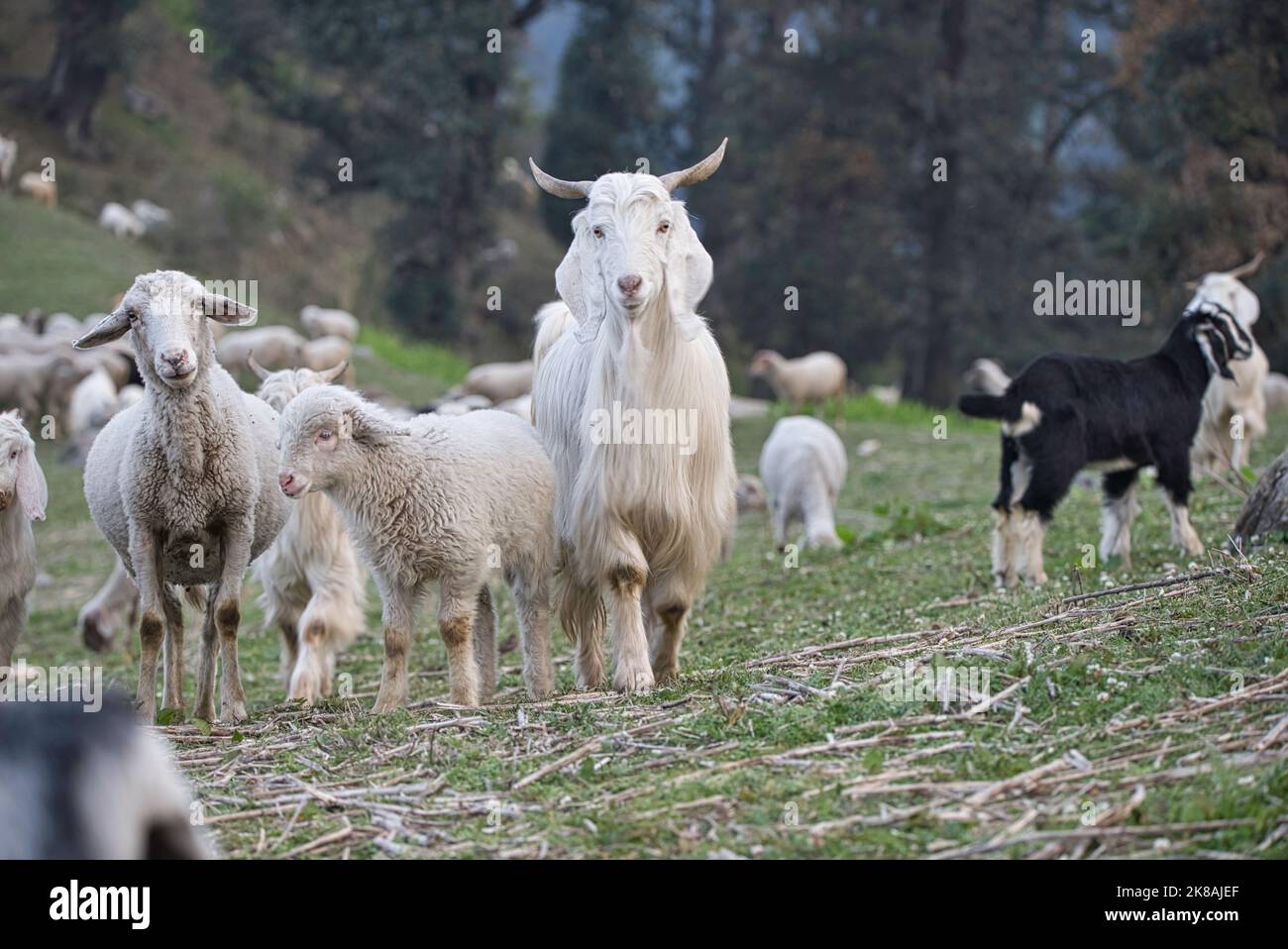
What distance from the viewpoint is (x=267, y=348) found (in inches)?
869

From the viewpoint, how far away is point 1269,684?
504 centimetres

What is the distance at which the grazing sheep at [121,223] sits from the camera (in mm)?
30703

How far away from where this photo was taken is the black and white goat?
8930 millimetres

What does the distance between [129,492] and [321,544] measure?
189 centimetres

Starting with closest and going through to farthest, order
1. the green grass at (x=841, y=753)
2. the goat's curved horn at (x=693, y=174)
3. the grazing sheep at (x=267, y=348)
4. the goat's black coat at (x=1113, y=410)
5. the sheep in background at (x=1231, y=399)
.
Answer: the green grass at (x=841, y=753) → the goat's curved horn at (x=693, y=174) → the goat's black coat at (x=1113, y=410) → the sheep in background at (x=1231, y=399) → the grazing sheep at (x=267, y=348)

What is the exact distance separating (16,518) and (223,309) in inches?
60.6

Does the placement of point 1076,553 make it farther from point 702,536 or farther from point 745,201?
point 745,201

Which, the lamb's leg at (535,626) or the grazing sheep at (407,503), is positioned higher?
the grazing sheep at (407,503)

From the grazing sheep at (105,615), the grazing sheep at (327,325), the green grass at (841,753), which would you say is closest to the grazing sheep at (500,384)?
the grazing sheep at (327,325)

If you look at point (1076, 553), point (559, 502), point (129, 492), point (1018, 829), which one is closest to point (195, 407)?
point (129, 492)

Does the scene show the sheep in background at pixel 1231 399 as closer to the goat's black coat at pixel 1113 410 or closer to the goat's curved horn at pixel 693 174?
the goat's black coat at pixel 1113 410
